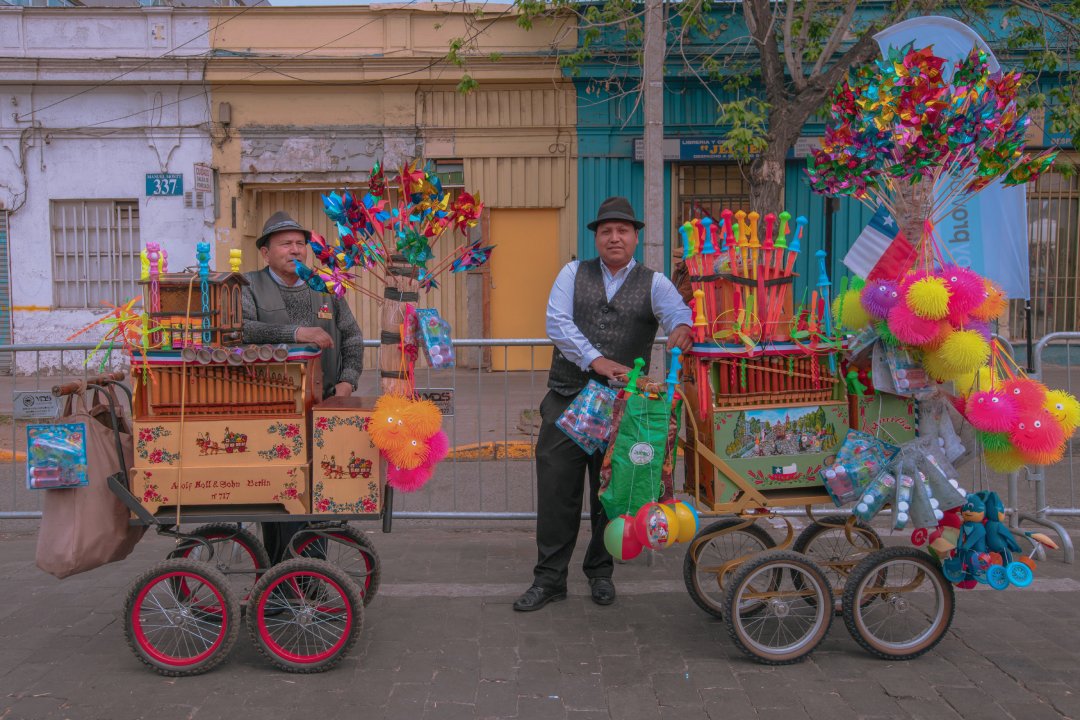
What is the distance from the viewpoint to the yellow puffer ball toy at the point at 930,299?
3.87m

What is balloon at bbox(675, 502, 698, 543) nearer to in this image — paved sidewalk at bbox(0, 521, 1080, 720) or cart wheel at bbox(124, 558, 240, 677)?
paved sidewalk at bbox(0, 521, 1080, 720)

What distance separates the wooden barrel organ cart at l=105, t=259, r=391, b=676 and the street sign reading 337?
9.69m

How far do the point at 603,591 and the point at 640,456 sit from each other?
3.92 feet

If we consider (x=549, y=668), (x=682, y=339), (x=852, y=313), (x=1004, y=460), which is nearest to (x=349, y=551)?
(x=549, y=668)

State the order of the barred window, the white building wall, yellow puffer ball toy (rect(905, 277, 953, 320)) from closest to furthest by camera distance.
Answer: yellow puffer ball toy (rect(905, 277, 953, 320)) < the white building wall < the barred window

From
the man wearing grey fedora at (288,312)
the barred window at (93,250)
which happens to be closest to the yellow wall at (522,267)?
the barred window at (93,250)

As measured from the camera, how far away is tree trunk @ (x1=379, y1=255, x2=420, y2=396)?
169 inches

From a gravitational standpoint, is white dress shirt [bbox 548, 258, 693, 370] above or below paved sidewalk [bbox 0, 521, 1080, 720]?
above

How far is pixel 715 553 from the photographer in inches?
198

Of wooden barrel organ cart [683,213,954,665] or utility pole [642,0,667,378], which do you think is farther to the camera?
utility pole [642,0,667,378]

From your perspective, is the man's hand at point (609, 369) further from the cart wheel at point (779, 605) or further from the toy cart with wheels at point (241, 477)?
the toy cart with wheels at point (241, 477)

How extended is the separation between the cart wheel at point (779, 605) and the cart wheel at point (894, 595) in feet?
0.41

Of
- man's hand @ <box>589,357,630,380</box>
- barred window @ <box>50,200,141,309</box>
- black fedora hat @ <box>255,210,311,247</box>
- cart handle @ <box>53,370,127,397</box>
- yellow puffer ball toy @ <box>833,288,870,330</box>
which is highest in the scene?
barred window @ <box>50,200,141,309</box>

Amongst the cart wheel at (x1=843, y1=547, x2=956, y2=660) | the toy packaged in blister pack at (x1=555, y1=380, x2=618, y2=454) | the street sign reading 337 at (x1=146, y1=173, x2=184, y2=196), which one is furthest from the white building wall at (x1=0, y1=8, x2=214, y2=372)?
the cart wheel at (x1=843, y1=547, x2=956, y2=660)
